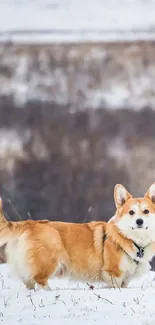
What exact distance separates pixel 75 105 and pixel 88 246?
12.9 feet

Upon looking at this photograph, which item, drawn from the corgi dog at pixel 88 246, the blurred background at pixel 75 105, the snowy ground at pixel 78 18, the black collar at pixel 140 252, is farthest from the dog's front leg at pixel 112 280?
the snowy ground at pixel 78 18

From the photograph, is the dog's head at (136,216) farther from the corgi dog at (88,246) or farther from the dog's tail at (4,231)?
the dog's tail at (4,231)

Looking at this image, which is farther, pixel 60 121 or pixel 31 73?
pixel 60 121

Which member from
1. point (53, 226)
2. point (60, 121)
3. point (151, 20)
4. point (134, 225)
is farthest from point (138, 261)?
point (60, 121)

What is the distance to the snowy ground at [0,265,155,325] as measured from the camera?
3.64 m

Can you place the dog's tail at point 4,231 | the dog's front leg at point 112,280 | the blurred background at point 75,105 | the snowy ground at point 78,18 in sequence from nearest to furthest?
1. the dog's tail at point 4,231
2. the dog's front leg at point 112,280
3. the snowy ground at point 78,18
4. the blurred background at point 75,105

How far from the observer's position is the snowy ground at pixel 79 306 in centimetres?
364

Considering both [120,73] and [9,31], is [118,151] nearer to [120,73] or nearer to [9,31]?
[120,73]

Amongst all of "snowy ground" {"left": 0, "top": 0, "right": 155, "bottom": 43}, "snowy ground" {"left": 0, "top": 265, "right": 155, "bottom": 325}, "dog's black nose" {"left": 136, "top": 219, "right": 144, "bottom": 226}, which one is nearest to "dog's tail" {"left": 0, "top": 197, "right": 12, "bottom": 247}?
"snowy ground" {"left": 0, "top": 265, "right": 155, "bottom": 325}

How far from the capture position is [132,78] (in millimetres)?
8039

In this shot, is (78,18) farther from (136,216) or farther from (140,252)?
(140,252)

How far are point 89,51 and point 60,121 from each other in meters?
1.06

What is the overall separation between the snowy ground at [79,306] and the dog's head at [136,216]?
18.6 inches

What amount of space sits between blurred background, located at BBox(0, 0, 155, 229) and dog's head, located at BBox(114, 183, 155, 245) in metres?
2.89
